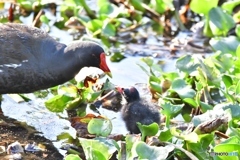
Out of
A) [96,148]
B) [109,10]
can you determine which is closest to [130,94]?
[96,148]

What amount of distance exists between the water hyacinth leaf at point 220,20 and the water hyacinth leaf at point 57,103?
224cm

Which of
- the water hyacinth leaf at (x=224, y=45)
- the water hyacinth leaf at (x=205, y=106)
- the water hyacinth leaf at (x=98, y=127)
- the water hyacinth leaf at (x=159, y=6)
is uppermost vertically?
the water hyacinth leaf at (x=98, y=127)

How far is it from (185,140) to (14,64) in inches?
72.9

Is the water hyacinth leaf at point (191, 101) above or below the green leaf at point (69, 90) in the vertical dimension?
above

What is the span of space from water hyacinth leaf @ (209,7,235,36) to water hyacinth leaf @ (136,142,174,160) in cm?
323

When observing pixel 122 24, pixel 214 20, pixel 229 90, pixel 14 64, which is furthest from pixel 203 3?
pixel 14 64

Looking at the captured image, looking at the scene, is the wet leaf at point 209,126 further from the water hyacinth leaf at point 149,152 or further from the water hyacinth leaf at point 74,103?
the water hyacinth leaf at point 74,103

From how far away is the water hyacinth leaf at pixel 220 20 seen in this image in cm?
778

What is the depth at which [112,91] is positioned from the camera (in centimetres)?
681

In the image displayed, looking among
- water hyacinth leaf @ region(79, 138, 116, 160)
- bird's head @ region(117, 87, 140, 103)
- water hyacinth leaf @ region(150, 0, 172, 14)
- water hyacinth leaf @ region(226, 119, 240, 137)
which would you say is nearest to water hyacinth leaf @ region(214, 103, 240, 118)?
water hyacinth leaf @ region(226, 119, 240, 137)

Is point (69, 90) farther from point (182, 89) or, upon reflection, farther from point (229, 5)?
point (229, 5)

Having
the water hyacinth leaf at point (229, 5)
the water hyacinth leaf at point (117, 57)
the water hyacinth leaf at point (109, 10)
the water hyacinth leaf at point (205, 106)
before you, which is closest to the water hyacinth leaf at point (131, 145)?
the water hyacinth leaf at point (205, 106)

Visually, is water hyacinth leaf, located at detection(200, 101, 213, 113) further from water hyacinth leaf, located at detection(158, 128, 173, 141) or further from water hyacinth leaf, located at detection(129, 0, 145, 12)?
water hyacinth leaf, located at detection(129, 0, 145, 12)

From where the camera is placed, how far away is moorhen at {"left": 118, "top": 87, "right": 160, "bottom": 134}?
5.98 m
